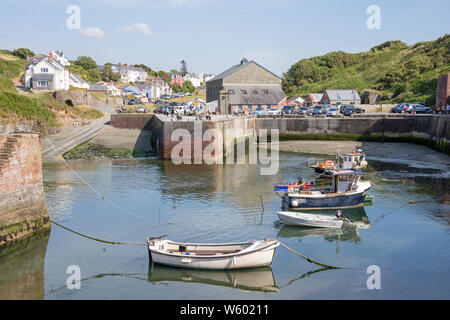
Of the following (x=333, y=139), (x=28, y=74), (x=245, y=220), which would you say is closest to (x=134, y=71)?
(x=28, y=74)

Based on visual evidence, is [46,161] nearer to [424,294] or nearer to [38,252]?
[38,252]

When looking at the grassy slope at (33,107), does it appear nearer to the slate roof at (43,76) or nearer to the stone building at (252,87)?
the slate roof at (43,76)

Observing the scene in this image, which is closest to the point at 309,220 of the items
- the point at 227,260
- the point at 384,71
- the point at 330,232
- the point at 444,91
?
the point at 330,232

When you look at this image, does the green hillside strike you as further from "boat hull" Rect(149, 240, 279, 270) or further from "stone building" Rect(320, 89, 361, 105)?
"boat hull" Rect(149, 240, 279, 270)

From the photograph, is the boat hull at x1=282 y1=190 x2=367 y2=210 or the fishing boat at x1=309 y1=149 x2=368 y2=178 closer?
the boat hull at x1=282 y1=190 x2=367 y2=210

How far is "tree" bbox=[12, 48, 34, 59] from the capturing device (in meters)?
104

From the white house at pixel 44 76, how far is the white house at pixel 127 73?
77910mm

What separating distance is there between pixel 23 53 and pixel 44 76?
39403mm

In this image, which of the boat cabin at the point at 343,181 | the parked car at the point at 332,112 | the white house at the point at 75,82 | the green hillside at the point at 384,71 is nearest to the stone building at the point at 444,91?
the green hillside at the point at 384,71

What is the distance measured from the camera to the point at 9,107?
4684 cm

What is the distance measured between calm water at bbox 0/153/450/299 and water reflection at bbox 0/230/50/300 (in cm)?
4

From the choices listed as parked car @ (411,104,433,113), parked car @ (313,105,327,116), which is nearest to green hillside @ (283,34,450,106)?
parked car @ (411,104,433,113)

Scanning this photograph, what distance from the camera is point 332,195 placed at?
87.5ft

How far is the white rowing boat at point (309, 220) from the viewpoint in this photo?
22750mm
